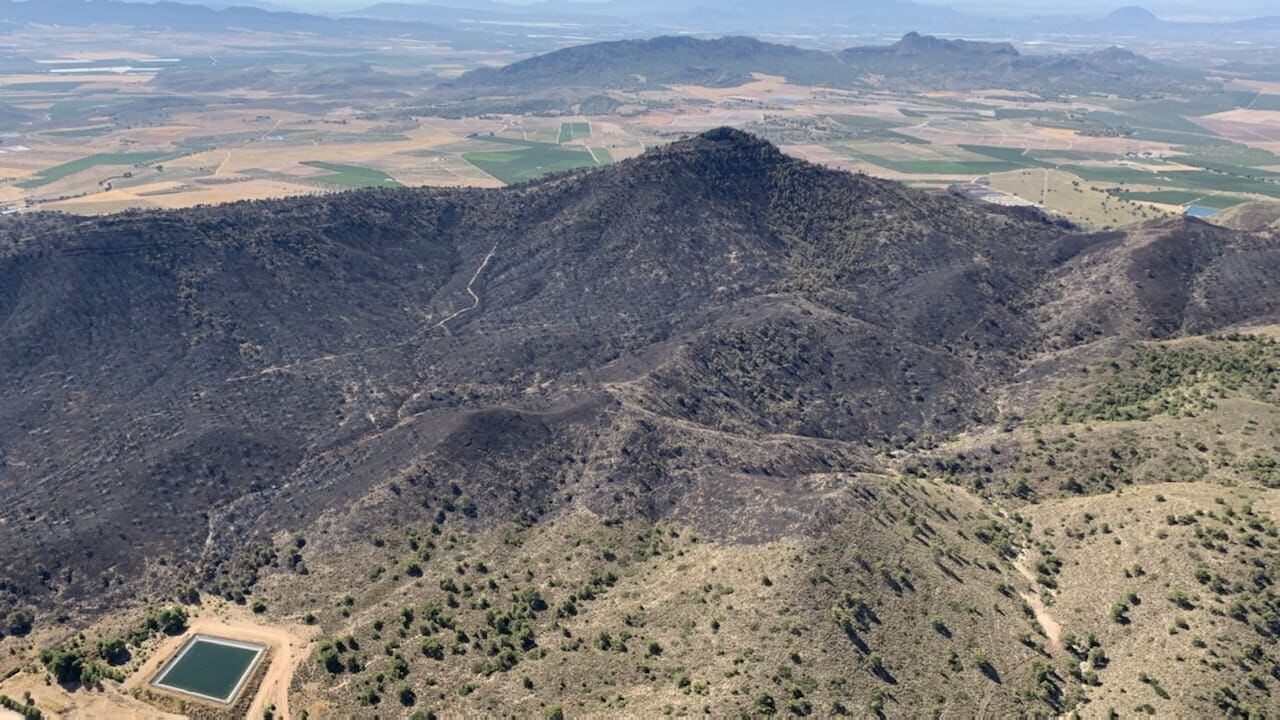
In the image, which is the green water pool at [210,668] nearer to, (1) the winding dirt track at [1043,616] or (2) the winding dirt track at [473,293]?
(1) the winding dirt track at [1043,616]

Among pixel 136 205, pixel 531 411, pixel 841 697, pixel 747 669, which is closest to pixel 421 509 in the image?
pixel 531 411

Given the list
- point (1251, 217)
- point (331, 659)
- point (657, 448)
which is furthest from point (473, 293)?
point (1251, 217)

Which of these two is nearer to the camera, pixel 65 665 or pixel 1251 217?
pixel 65 665

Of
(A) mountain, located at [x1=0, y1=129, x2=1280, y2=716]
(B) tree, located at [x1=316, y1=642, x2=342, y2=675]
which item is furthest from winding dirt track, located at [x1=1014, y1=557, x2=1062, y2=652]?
(B) tree, located at [x1=316, y1=642, x2=342, y2=675]

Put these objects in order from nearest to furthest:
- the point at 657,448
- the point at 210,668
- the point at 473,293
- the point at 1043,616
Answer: the point at 210,668, the point at 1043,616, the point at 657,448, the point at 473,293

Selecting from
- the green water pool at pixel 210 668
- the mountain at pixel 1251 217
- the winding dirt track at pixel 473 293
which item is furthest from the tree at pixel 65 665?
the mountain at pixel 1251 217

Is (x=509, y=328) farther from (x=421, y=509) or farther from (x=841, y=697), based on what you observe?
(x=841, y=697)

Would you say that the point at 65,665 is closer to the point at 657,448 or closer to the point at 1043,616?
the point at 657,448

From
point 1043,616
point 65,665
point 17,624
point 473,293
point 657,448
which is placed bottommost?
point 17,624
